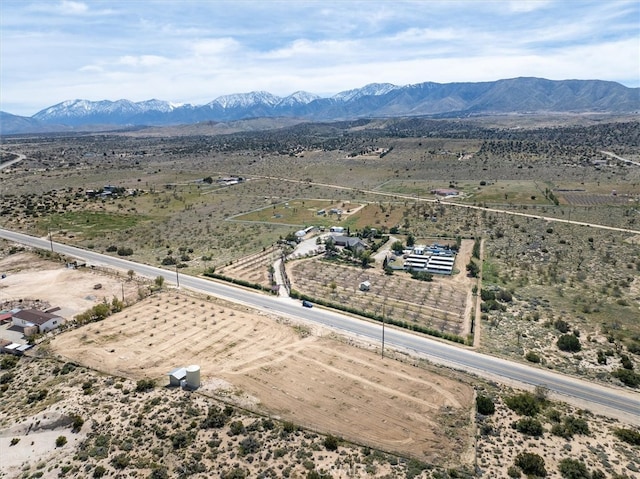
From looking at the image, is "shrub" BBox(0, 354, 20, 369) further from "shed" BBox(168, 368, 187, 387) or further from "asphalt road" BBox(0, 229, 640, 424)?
"asphalt road" BBox(0, 229, 640, 424)

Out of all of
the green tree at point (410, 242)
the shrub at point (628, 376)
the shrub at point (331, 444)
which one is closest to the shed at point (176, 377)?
the shrub at point (331, 444)

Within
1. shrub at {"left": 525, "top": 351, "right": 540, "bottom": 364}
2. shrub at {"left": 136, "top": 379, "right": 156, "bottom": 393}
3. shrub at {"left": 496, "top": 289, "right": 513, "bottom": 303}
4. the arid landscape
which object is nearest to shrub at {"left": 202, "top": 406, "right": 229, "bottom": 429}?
the arid landscape

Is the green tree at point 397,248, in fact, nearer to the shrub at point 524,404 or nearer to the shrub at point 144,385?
the shrub at point 524,404

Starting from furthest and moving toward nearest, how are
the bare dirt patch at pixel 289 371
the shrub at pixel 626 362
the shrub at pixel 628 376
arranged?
the shrub at pixel 626 362, the shrub at pixel 628 376, the bare dirt patch at pixel 289 371

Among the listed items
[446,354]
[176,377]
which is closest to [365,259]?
[446,354]

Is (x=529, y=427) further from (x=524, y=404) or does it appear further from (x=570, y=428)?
(x=570, y=428)

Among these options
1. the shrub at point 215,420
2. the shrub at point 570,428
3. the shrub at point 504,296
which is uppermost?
the shrub at point 215,420
